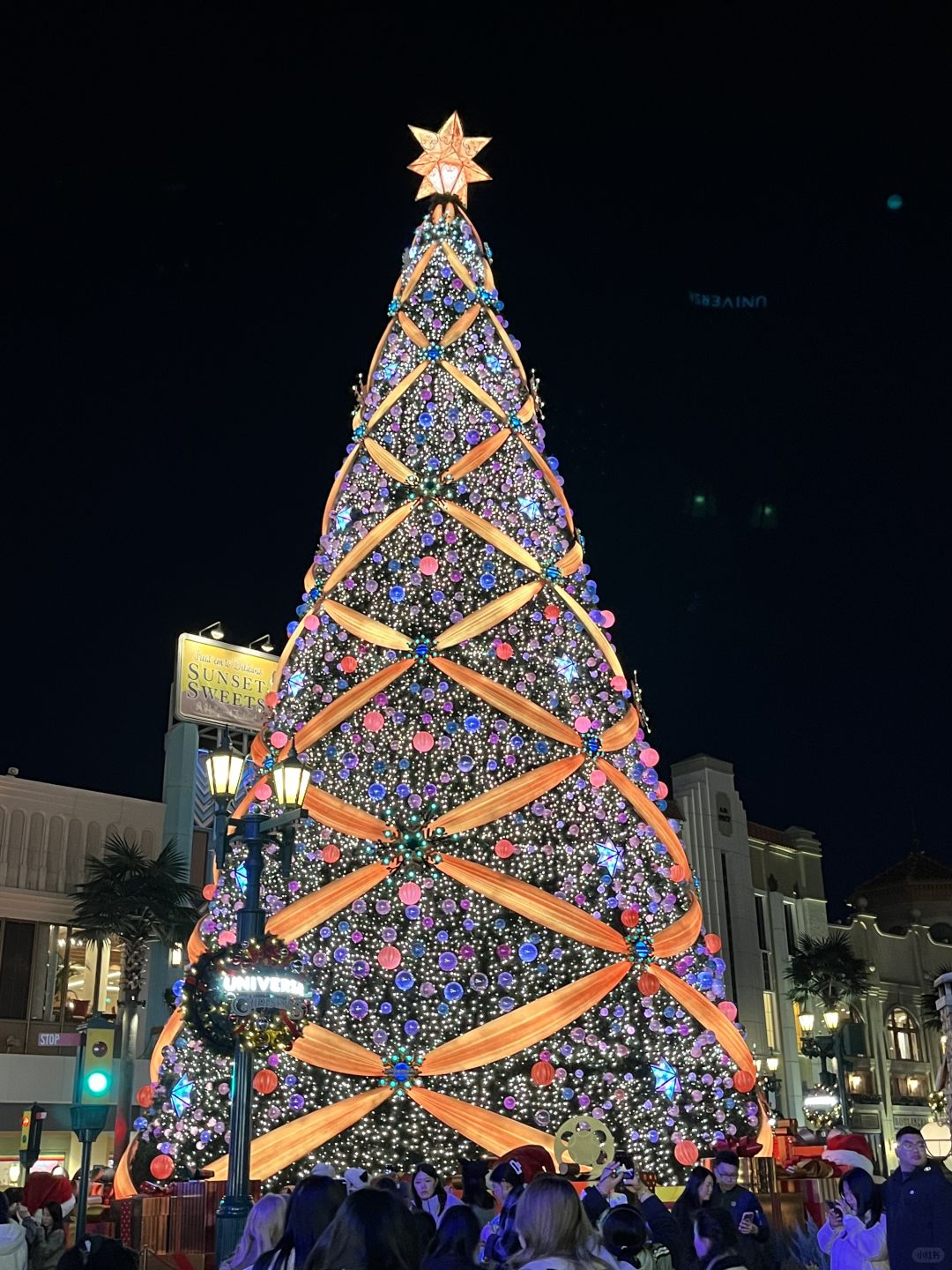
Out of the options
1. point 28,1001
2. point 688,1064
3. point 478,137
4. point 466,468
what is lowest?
point 688,1064

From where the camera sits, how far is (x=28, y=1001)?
3297 cm

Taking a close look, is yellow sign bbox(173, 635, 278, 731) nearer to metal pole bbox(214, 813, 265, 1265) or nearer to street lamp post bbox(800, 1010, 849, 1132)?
street lamp post bbox(800, 1010, 849, 1132)

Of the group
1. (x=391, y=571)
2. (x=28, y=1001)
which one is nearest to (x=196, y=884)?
(x=28, y=1001)

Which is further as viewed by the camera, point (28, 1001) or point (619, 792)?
point (28, 1001)

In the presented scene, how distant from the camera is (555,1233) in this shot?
11.6ft

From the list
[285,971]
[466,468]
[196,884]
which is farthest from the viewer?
[196,884]

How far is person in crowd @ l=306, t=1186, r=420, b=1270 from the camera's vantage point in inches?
151

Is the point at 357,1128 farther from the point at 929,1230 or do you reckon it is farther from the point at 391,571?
the point at 929,1230

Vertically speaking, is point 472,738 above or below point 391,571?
below

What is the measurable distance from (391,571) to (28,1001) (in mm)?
22988

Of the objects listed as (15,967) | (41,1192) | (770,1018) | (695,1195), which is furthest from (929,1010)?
(695,1195)

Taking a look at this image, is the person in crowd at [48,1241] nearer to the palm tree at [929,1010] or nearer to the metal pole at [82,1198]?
the metal pole at [82,1198]

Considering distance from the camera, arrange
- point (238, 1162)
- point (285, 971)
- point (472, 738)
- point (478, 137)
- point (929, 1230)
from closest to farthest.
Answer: point (929, 1230)
point (238, 1162)
point (285, 971)
point (472, 738)
point (478, 137)

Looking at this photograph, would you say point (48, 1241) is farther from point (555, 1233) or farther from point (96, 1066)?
point (555, 1233)
